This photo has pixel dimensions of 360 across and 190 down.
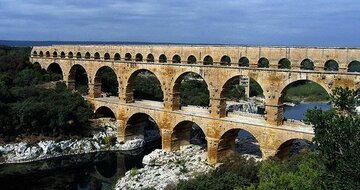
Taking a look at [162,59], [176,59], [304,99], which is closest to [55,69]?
[162,59]

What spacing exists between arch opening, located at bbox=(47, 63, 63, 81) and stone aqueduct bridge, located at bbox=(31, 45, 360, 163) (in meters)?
7.99

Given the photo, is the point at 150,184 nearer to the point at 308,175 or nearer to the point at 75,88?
the point at 308,175

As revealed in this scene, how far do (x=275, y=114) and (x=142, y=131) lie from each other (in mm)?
15701

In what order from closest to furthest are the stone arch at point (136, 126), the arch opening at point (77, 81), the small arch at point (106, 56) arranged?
the stone arch at point (136, 126) < the small arch at point (106, 56) < the arch opening at point (77, 81)

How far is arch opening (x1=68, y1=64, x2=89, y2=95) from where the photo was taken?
4647 centimetres

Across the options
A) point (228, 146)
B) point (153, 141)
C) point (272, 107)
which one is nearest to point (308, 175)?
point (272, 107)

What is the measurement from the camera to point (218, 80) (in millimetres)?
31406

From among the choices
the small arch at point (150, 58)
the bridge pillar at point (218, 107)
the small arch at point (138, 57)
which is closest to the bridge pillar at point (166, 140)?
the bridge pillar at point (218, 107)

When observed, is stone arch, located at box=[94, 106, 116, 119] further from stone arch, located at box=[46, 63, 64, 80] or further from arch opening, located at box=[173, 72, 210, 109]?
→ stone arch, located at box=[46, 63, 64, 80]

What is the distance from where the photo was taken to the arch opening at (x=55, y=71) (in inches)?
1928

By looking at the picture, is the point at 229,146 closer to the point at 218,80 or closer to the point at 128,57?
the point at 218,80

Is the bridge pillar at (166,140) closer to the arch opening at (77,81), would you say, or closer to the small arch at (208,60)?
the small arch at (208,60)

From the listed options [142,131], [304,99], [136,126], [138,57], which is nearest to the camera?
[138,57]

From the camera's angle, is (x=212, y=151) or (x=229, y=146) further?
(x=229, y=146)
